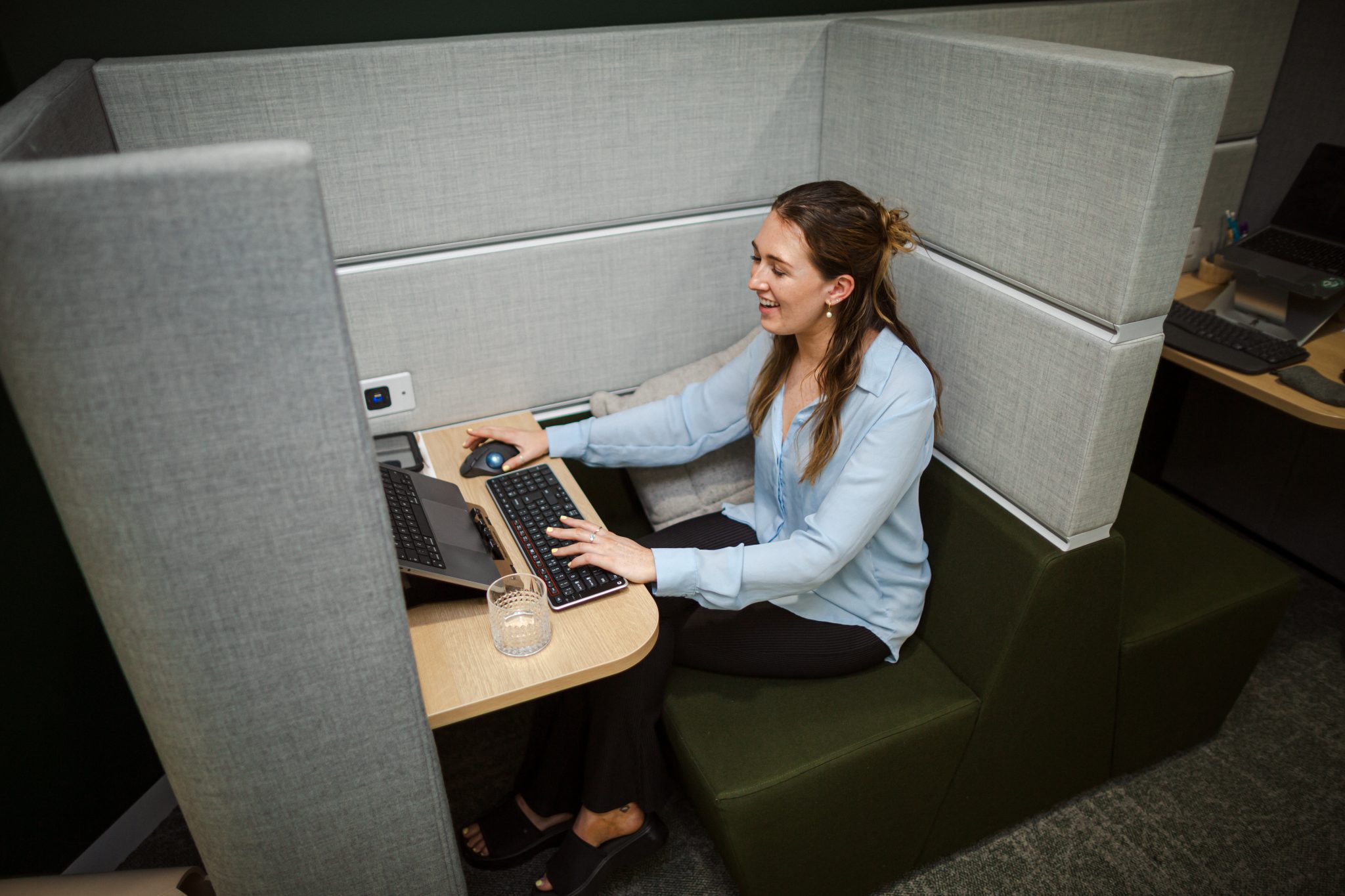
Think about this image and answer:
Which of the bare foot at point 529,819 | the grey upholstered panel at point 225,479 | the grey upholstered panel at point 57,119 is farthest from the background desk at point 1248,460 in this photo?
the grey upholstered panel at point 57,119

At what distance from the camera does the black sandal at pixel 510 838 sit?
1693 mm

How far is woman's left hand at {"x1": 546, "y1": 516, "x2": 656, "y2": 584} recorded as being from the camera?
52.6 inches

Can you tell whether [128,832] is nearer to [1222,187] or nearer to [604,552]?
→ [604,552]

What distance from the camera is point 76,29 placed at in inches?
57.0

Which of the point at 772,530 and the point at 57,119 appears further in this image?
the point at 772,530

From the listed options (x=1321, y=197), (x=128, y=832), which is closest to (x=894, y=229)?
(x=1321, y=197)

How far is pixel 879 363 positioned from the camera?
1.44 meters

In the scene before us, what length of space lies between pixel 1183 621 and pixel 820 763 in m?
0.73

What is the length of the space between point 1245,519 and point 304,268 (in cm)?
263

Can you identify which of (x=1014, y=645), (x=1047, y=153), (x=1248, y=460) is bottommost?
(x=1248, y=460)

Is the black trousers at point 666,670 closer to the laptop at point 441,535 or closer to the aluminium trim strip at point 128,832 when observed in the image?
the laptop at point 441,535

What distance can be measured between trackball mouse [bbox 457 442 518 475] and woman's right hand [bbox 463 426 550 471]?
16mm

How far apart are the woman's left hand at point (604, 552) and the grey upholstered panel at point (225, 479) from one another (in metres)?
0.36

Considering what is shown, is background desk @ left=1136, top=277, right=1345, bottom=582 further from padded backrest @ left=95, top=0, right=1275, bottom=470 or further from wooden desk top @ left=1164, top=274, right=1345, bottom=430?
padded backrest @ left=95, top=0, right=1275, bottom=470
